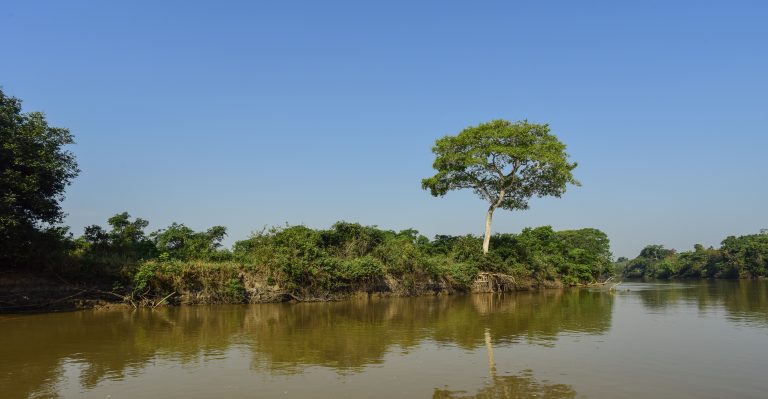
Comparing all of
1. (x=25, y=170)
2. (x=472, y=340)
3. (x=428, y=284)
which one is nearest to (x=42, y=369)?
(x=472, y=340)

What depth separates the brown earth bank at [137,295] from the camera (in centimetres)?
1867

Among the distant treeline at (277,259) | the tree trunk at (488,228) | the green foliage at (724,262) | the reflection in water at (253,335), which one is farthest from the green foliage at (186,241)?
the green foliage at (724,262)

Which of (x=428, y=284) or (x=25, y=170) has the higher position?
(x=25, y=170)

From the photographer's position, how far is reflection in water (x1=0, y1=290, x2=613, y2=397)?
8.88 meters

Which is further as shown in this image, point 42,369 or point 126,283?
point 126,283

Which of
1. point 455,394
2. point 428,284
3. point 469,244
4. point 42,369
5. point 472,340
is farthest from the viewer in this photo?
point 469,244

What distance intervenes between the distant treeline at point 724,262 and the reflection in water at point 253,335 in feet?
164

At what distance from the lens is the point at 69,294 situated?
19578 mm

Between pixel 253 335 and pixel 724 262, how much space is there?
223 feet

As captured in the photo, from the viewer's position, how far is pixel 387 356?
9.77 metres

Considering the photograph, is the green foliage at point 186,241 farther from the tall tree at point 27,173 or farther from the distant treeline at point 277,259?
the tall tree at point 27,173

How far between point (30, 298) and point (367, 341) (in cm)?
1478

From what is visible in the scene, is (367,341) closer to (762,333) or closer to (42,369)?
(42,369)

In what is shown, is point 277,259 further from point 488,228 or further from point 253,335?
point 488,228
